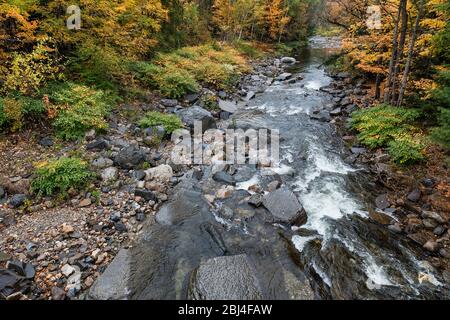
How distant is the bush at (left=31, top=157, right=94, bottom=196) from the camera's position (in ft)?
22.3

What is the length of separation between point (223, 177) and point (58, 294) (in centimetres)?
515

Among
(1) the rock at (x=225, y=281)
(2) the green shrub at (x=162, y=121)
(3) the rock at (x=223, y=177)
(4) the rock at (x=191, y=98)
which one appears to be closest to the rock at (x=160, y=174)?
(3) the rock at (x=223, y=177)

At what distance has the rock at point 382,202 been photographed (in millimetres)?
7757

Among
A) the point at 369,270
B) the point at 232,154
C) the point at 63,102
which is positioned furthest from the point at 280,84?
the point at 369,270

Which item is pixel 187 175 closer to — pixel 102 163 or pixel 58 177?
pixel 102 163

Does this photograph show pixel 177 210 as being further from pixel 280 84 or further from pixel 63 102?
pixel 280 84

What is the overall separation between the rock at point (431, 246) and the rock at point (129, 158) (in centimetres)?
791

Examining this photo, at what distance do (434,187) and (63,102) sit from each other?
1195 centimetres

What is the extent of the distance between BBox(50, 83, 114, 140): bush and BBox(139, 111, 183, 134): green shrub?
5.05 feet

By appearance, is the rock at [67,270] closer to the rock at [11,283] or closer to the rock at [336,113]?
the rock at [11,283]

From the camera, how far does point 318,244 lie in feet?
21.2

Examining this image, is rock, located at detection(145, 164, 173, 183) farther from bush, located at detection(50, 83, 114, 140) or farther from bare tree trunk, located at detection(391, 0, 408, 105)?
bare tree trunk, located at detection(391, 0, 408, 105)

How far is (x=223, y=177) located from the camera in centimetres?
866
